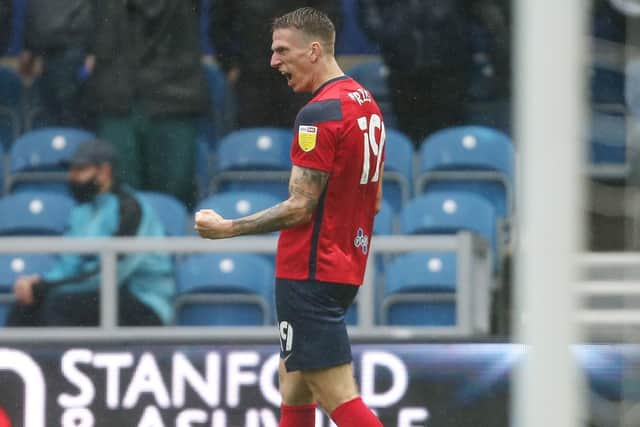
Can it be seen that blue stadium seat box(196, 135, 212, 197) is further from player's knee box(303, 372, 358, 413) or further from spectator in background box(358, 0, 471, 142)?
player's knee box(303, 372, 358, 413)

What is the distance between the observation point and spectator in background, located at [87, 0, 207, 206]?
604 cm

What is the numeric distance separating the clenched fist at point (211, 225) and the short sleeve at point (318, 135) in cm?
27

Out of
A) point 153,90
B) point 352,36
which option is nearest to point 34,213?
point 153,90

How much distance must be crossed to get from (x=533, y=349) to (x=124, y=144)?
443 centimetres

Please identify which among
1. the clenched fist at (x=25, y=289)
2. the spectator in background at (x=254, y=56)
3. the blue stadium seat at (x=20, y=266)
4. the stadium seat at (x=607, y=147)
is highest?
the spectator in background at (x=254, y=56)

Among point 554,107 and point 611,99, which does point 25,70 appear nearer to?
point 611,99

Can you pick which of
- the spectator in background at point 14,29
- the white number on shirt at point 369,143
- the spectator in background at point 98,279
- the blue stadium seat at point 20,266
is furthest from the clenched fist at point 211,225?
the spectator in background at point 14,29

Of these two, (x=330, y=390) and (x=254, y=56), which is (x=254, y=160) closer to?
(x=254, y=56)

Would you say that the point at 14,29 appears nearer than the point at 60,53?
No

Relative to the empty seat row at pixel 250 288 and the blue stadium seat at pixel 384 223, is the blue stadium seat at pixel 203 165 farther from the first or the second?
the blue stadium seat at pixel 384 223

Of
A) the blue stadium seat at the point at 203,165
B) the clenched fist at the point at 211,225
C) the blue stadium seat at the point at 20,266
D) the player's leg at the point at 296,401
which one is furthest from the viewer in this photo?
the blue stadium seat at the point at 203,165

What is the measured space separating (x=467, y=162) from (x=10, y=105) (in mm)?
2050

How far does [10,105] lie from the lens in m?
6.36

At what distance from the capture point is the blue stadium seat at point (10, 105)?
6211 mm
